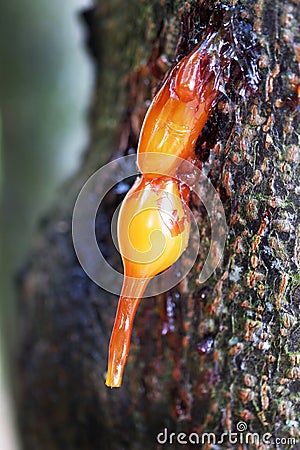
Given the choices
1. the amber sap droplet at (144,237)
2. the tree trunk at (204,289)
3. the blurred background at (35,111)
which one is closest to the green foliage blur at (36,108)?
the blurred background at (35,111)

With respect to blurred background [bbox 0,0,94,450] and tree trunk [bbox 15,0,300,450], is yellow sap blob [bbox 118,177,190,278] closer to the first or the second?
tree trunk [bbox 15,0,300,450]

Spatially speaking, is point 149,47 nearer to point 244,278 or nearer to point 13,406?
point 244,278

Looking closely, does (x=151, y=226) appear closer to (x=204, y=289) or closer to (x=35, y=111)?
(x=204, y=289)

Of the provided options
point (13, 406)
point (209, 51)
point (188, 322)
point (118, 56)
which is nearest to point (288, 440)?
point (188, 322)

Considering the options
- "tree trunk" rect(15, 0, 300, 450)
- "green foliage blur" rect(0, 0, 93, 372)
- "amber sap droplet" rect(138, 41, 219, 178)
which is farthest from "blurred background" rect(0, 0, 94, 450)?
"amber sap droplet" rect(138, 41, 219, 178)

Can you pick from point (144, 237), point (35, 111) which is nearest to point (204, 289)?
point (144, 237)

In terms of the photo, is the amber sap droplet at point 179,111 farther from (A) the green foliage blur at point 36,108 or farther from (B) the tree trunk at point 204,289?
(A) the green foliage blur at point 36,108
